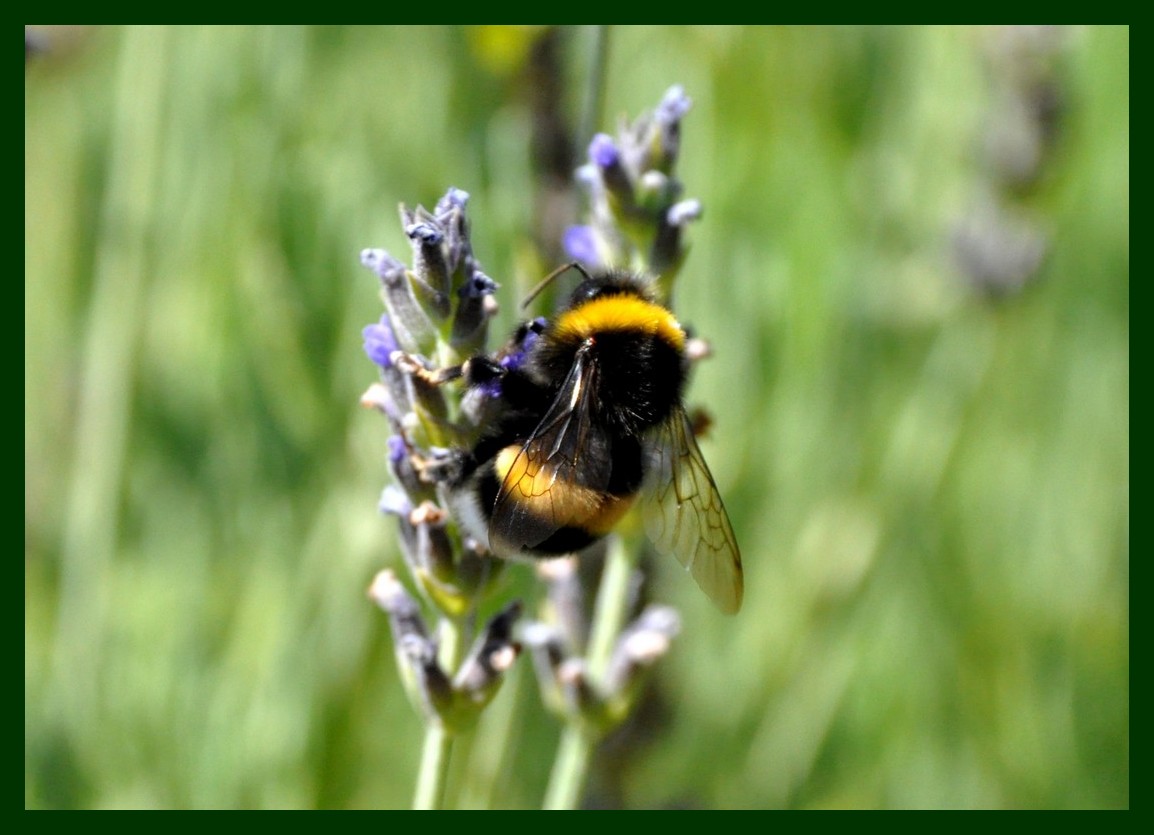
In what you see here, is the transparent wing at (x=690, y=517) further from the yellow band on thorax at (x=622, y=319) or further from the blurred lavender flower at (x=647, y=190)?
the blurred lavender flower at (x=647, y=190)

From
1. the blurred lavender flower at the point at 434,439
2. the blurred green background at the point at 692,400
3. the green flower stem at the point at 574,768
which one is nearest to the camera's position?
the blurred lavender flower at the point at 434,439

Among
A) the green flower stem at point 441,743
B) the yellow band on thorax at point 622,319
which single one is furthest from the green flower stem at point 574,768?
the yellow band on thorax at point 622,319

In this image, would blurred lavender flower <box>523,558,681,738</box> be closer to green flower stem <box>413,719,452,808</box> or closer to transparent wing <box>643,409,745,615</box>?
transparent wing <box>643,409,745,615</box>

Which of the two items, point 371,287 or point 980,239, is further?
point 980,239

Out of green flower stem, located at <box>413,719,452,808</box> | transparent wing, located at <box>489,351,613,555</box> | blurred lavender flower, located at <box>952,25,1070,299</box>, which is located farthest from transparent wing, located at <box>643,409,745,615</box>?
blurred lavender flower, located at <box>952,25,1070,299</box>

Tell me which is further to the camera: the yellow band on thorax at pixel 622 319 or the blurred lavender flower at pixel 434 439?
the yellow band on thorax at pixel 622 319

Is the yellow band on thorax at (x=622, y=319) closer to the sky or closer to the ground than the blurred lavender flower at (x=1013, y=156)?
closer to the ground

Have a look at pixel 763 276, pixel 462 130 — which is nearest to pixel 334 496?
pixel 462 130

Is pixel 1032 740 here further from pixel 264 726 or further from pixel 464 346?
pixel 464 346
